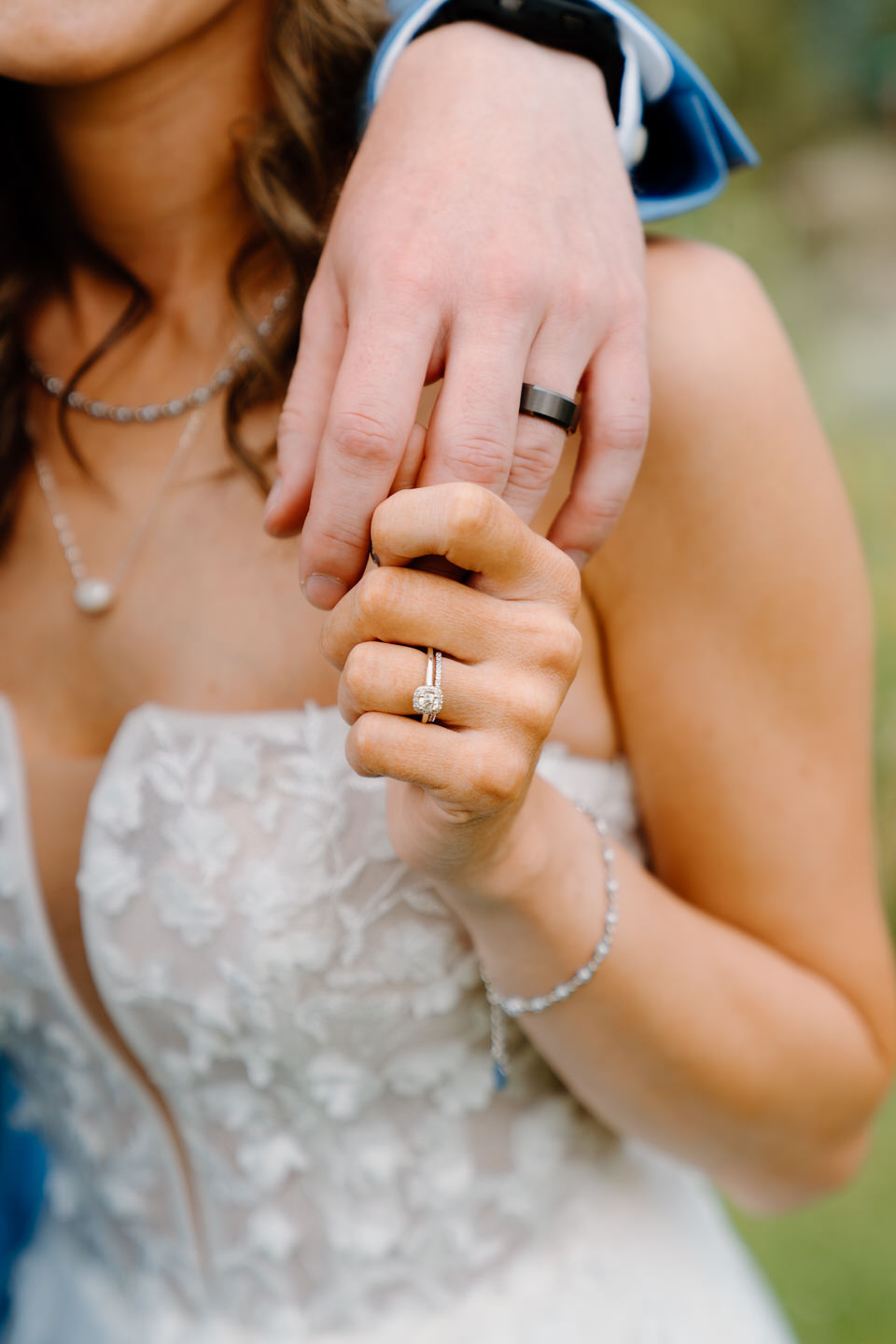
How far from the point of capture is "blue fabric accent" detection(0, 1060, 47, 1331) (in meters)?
1.43

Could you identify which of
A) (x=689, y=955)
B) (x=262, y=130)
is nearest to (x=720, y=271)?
(x=262, y=130)

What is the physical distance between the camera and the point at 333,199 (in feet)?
3.75

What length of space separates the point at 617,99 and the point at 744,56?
31.6 ft

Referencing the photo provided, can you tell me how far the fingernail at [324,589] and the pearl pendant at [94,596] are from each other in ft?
1.55

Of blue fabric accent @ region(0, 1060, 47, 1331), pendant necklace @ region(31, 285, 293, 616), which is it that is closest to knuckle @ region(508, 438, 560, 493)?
pendant necklace @ region(31, 285, 293, 616)

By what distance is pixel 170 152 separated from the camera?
1161 millimetres

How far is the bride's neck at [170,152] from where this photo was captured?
1.12 metres

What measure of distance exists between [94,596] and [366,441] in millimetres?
578

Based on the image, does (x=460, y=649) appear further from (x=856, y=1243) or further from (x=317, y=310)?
(x=856, y=1243)

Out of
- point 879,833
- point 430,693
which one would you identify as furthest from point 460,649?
point 879,833

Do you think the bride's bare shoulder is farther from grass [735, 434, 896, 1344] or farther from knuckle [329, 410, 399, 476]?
grass [735, 434, 896, 1344]

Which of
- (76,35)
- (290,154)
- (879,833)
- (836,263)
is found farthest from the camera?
(836,263)

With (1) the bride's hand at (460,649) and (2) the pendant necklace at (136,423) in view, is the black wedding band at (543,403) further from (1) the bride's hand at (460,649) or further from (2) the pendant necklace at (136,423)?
(2) the pendant necklace at (136,423)

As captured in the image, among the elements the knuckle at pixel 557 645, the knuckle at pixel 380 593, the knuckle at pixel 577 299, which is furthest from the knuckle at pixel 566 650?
the knuckle at pixel 577 299
